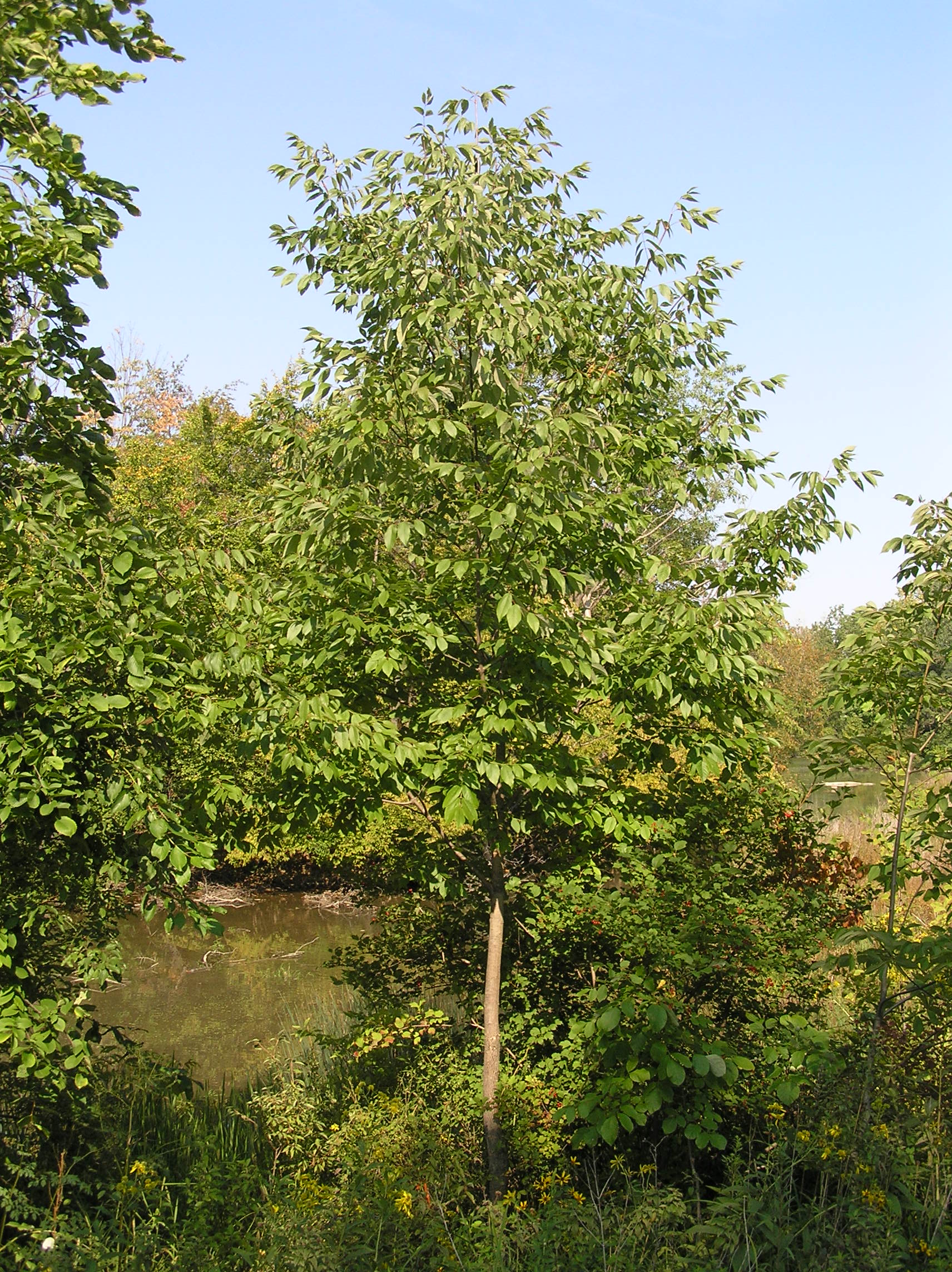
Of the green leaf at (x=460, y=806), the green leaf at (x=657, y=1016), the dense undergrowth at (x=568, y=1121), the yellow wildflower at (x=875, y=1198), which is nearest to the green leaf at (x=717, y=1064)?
the dense undergrowth at (x=568, y=1121)

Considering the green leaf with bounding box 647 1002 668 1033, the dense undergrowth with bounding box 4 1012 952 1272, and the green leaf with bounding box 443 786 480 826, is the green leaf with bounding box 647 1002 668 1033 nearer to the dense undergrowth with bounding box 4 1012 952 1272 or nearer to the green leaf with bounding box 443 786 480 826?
the dense undergrowth with bounding box 4 1012 952 1272

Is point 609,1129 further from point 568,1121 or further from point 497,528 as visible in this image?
point 497,528

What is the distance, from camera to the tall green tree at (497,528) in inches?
183

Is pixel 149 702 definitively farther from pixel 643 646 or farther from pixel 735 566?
pixel 735 566

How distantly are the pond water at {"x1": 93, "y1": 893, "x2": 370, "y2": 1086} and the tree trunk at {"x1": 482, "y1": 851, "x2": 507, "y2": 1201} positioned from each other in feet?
6.16

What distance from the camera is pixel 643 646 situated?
16.3ft

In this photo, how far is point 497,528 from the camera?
4359 mm

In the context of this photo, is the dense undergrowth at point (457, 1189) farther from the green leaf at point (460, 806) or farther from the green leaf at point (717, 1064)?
the green leaf at point (460, 806)

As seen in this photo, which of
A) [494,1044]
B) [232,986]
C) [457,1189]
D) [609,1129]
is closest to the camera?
[609,1129]

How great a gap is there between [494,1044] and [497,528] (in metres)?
3.00

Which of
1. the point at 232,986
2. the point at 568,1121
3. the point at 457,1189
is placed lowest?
the point at 232,986

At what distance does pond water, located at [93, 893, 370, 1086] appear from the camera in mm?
10281

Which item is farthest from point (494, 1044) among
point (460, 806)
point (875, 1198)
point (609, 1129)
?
point (875, 1198)

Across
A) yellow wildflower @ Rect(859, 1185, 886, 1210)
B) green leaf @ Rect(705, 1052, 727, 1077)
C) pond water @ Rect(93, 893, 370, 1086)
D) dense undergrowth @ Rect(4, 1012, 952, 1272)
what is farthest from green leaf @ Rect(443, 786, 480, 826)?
pond water @ Rect(93, 893, 370, 1086)
